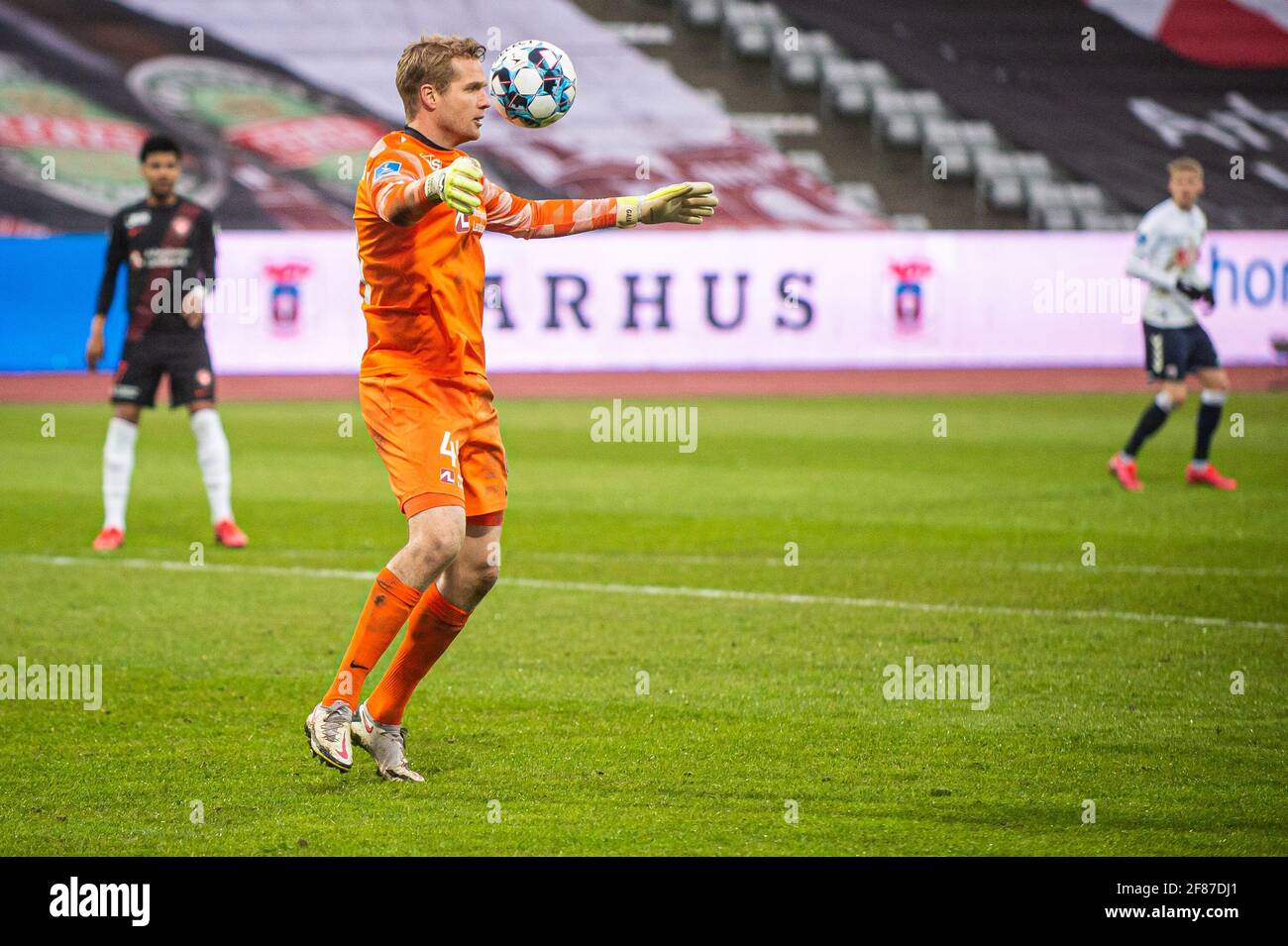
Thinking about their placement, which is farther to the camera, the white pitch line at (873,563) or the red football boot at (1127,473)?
the red football boot at (1127,473)

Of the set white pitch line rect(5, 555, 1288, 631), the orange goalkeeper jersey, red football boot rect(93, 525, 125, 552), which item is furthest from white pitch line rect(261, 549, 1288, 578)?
the orange goalkeeper jersey

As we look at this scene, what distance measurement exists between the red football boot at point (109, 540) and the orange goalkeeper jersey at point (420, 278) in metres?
4.78

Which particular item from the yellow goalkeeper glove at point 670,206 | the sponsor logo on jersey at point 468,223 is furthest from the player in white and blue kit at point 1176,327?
the sponsor logo on jersey at point 468,223

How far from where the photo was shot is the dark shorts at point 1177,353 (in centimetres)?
1147

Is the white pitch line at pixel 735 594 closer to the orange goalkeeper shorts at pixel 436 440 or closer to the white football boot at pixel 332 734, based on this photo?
the orange goalkeeper shorts at pixel 436 440

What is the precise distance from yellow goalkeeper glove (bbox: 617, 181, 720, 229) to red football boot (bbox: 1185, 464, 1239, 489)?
288 inches

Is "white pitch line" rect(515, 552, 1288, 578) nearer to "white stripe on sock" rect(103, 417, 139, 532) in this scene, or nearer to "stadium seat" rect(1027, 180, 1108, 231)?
"white stripe on sock" rect(103, 417, 139, 532)

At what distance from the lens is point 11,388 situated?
19.1m

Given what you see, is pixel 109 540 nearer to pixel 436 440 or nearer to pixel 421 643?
pixel 421 643

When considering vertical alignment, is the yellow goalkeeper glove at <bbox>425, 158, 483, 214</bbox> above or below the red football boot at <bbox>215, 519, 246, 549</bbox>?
above

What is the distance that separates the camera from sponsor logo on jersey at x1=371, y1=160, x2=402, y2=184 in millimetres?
4473

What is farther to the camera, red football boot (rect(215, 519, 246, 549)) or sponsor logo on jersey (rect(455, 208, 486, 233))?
red football boot (rect(215, 519, 246, 549))

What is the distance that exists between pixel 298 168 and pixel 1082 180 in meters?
11.9

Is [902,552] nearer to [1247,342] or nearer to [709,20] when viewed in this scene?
[1247,342]
